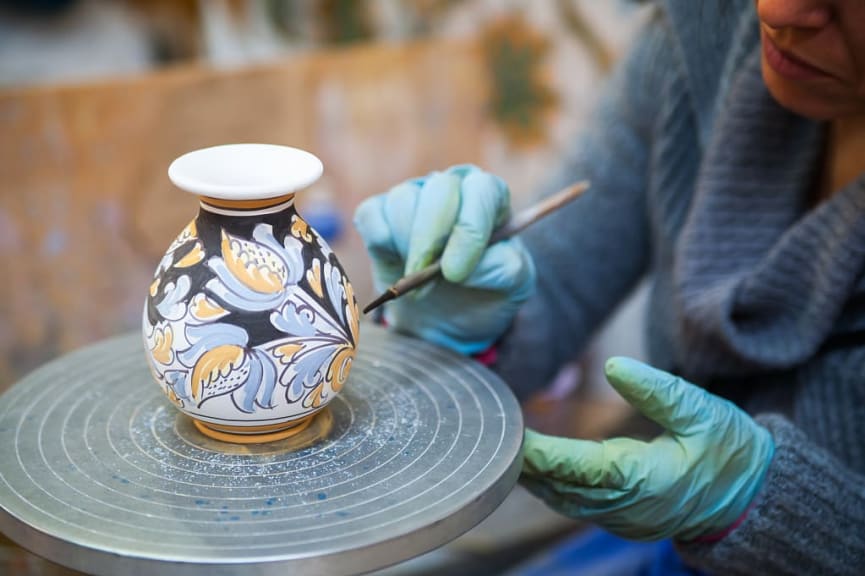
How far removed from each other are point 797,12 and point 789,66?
96mm

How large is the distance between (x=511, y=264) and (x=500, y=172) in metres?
1.90

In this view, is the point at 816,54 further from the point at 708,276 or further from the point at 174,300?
the point at 174,300

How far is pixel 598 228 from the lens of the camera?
1427mm

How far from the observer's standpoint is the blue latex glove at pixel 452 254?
39.7 inches

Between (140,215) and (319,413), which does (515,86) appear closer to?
(140,215)

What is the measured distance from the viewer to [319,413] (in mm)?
906

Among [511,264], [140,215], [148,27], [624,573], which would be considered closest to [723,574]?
[511,264]

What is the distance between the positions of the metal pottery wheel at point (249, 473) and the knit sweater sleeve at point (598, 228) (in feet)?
1.45

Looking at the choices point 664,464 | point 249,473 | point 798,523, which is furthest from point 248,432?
point 798,523

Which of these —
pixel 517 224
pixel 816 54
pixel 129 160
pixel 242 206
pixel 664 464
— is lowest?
pixel 129 160

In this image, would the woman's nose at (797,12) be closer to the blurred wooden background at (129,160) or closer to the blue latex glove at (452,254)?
the blue latex glove at (452,254)

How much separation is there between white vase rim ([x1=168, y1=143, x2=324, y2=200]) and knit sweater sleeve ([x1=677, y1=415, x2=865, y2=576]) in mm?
567

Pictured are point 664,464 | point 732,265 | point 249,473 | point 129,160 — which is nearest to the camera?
point 249,473

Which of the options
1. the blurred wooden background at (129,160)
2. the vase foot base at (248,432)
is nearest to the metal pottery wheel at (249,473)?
the vase foot base at (248,432)
